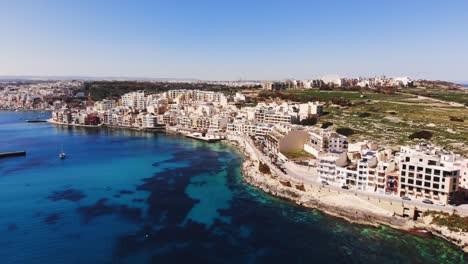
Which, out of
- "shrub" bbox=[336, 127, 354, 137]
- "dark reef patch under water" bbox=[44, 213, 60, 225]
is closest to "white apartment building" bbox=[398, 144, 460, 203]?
"shrub" bbox=[336, 127, 354, 137]

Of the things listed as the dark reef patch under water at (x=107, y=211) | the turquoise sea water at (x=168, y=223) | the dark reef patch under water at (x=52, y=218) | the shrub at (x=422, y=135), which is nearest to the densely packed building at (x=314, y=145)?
the turquoise sea water at (x=168, y=223)

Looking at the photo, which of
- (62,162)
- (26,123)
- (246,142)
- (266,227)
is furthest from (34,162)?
(26,123)

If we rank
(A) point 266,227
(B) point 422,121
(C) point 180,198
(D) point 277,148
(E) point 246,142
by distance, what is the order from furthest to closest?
(B) point 422,121 < (E) point 246,142 < (D) point 277,148 < (C) point 180,198 < (A) point 266,227

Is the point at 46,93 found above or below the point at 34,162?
above

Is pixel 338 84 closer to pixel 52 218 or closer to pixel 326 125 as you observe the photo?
pixel 326 125

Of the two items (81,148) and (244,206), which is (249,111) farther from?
(244,206)

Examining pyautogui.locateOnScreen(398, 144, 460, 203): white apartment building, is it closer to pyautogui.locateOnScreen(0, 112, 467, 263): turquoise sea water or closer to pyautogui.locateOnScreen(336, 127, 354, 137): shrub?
Result: pyautogui.locateOnScreen(0, 112, 467, 263): turquoise sea water

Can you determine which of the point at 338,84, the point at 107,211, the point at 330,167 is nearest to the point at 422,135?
the point at 330,167
